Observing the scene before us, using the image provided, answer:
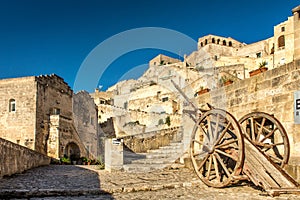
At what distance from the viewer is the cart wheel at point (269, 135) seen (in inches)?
236

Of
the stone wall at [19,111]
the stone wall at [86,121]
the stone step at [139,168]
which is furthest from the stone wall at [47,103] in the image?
the stone step at [139,168]

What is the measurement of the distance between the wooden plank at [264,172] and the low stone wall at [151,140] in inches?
298

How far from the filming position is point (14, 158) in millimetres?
9367

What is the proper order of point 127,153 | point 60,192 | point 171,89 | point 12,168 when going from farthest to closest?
point 171,89, point 127,153, point 12,168, point 60,192

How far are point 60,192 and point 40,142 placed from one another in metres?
14.3

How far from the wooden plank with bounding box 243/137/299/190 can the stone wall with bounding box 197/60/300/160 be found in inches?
39.2

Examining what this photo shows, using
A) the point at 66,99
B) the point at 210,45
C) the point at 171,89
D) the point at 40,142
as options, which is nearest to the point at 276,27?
the point at 210,45

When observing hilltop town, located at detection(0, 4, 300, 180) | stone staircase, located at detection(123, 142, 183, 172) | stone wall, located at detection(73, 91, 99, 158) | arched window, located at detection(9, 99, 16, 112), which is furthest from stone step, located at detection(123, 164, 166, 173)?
stone wall, located at detection(73, 91, 99, 158)

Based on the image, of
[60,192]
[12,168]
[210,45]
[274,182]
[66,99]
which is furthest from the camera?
[210,45]

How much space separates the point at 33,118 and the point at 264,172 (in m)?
16.9

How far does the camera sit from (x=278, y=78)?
6605mm

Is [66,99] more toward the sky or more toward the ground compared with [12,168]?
more toward the sky

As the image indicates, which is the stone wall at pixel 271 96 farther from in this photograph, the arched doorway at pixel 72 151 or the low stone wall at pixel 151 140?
the arched doorway at pixel 72 151

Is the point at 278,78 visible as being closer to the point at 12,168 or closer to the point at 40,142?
the point at 12,168
